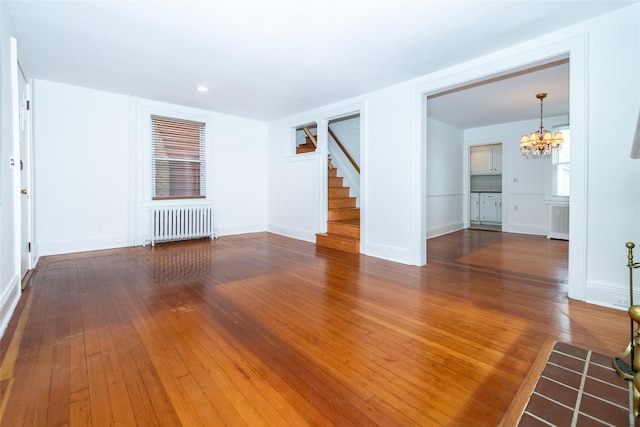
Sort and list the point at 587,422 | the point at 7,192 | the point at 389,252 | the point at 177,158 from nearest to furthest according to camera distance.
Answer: the point at 587,422 → the point at 7,192 → the point at 389,252 → the point at 177,158

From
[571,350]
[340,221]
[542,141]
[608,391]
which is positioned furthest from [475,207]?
[608,391]

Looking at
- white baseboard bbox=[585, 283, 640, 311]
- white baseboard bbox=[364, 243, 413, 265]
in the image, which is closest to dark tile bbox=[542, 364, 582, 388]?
white baseboard bbox=[585, 283, 640, 311]

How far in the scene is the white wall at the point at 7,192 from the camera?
2346 millimetres

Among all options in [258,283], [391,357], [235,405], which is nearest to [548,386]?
[391,357]

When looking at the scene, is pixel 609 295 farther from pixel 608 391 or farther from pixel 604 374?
pixel 608 391

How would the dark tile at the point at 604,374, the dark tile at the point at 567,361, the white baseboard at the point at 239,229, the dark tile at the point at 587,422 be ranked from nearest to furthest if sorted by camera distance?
1. the dark tile at the point at 587,422
2. the dark tile at the point at 604,374
3. the dark tile at the point at 567,361
4. the white baseboard at the point at 239,229

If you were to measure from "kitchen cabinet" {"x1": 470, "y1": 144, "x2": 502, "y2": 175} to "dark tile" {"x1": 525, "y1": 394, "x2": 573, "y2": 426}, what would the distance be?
841 cm

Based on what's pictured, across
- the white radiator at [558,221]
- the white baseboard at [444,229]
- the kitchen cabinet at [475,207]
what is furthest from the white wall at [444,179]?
the white radiator at [558,221]

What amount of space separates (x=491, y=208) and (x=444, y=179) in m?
2.63

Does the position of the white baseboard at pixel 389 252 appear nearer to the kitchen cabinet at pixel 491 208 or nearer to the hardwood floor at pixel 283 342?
the hardwood floor at pixel 283 342

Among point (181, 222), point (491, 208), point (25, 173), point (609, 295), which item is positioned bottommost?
point (609, 295)

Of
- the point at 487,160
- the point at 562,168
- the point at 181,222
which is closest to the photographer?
the point at 181,222

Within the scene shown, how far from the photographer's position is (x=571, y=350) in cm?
191

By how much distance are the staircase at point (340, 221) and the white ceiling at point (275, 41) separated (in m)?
2.27
